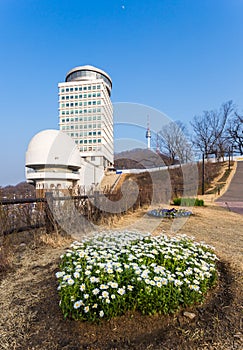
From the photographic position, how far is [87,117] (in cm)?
4888

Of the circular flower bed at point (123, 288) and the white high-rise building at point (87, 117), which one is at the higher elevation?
the white high-rise building at point (87, 117)

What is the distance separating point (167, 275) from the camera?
1795mm

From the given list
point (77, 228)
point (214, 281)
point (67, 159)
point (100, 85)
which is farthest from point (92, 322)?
point (100, 85)

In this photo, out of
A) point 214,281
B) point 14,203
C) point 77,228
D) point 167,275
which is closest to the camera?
point 167,275

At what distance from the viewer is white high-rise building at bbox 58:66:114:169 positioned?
47.2 meters

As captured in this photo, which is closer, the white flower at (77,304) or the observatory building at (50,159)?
the white flower at (77,304)

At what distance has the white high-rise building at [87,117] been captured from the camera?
47219 millimetres

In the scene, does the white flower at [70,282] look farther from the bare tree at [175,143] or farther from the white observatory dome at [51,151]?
the bare tree at [175,143]

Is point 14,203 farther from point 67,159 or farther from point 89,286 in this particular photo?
point 67,159

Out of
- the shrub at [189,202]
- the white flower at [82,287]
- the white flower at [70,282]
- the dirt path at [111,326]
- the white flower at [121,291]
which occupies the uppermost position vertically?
the white flower at [70,282]

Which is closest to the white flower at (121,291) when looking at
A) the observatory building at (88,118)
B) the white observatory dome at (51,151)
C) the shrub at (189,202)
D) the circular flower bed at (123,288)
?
the circular flower bed at (123,288)

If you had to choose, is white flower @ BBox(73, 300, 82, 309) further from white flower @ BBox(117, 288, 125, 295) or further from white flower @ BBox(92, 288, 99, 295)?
white flower @ BBox(117, 288, 125, 295)

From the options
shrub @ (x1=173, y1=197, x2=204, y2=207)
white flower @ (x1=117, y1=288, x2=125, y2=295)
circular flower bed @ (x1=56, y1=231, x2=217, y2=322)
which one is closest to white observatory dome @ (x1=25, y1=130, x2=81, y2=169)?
shrub @ (x1=173, y1=197, x2=204, y2=207)

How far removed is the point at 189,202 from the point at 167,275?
8985mm
